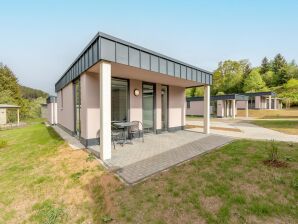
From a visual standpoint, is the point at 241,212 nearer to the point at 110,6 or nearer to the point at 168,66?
the point at 168,66

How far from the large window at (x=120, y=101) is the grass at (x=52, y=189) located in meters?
2.54

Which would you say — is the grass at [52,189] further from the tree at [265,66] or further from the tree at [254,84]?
the tree at [265,66]

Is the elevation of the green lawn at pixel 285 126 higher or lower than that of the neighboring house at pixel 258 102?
lower

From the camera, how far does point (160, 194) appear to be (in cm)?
310

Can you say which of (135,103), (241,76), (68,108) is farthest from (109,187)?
(241,76)

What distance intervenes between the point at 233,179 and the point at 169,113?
6297 mm

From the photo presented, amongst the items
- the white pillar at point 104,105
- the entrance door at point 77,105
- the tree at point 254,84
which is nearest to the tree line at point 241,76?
the tree at point 254,84

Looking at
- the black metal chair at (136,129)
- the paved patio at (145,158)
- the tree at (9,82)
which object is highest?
the tree at (9,82)

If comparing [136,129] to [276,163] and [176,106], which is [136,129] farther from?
[276,163]

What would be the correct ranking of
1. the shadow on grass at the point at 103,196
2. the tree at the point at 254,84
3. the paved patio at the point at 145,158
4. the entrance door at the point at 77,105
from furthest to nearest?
1. the tree at the point at 254,84
2. the entrance door at the point at 77,105
3. the paved patio at the point at 145,158
4. the shadow on grass at the point at 103,196

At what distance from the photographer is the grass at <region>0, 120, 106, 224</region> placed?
2879 millimetres

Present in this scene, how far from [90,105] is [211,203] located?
5.24 m

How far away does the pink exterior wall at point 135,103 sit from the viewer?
25.1 ft

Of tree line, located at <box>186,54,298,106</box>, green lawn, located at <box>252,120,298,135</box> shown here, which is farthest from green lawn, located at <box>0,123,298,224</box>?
tree line, located at <box>186,54,298,106</box>
